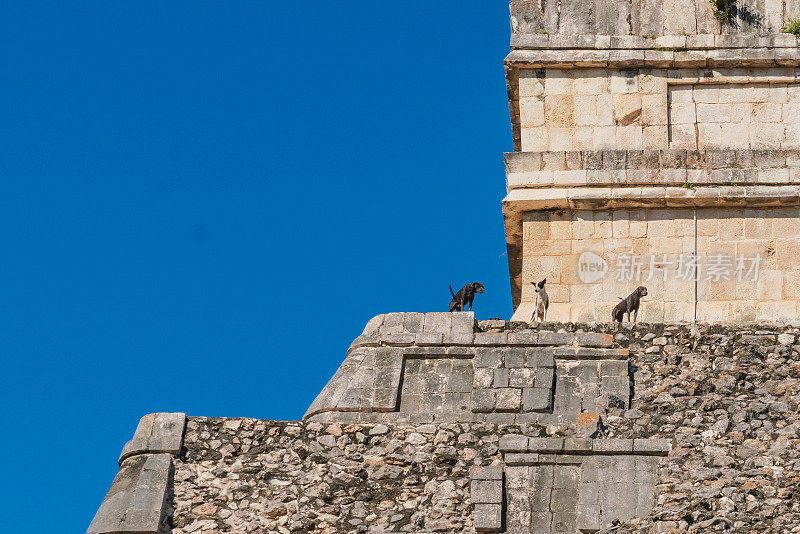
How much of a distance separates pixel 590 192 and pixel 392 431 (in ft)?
21.3

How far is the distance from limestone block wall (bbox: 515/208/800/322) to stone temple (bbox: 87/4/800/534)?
0.03m

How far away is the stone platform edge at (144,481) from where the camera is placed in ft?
50.1

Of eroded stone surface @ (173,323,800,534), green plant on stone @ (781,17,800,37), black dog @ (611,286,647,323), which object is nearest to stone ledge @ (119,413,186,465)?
eroded stone surface @ (173,323,800,534)

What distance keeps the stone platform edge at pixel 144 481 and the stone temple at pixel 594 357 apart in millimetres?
23

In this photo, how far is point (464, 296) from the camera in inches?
800

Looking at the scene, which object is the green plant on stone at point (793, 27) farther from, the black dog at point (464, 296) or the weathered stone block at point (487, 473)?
the weathered stone block at point (487, 473)

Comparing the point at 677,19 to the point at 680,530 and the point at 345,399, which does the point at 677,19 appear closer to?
the point at 345,399

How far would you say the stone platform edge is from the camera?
15.3 m

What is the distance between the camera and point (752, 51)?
2253 cm

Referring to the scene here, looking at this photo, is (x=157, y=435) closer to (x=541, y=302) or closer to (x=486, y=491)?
(x=486, y=491)

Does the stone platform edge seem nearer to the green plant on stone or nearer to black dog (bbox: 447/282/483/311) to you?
black dog (bbox: 447/282/483/311)

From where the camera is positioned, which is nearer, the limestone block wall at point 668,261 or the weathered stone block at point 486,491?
the weathered stone block at point 486,491

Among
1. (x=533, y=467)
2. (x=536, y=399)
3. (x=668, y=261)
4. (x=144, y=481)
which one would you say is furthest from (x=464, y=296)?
(x=144, y=481)

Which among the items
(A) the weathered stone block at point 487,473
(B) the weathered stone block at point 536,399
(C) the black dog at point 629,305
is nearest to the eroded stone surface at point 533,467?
(A) the weathered stone block at point 487,473
